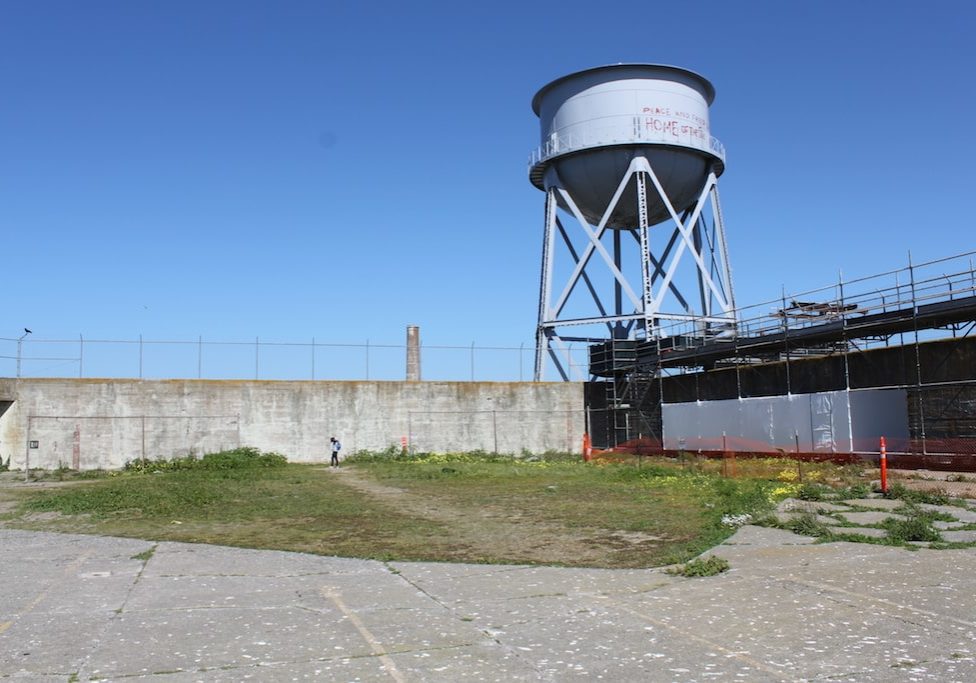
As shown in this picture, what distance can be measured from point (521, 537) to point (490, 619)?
5.00 meters

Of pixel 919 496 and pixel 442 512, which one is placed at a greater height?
pixel 919 496

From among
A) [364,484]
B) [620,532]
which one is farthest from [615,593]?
[364,484]

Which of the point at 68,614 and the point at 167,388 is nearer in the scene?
the point at 68,614

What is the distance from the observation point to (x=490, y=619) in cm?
738

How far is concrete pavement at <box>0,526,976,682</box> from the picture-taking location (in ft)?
19.3

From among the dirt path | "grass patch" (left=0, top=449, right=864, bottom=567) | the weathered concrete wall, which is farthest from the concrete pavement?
the weathered concrete wall

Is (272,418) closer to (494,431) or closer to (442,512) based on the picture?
(494,431)

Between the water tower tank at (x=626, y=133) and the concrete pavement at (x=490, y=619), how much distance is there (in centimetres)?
2706

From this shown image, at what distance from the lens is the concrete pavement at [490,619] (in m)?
5.88

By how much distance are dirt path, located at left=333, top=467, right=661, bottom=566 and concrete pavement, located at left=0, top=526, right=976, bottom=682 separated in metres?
0.94

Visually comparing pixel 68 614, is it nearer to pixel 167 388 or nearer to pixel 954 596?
pixel 954 596

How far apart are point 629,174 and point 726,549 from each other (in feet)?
86.8

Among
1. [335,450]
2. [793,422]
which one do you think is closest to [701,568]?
[793,422]

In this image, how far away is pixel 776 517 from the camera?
13008mm
